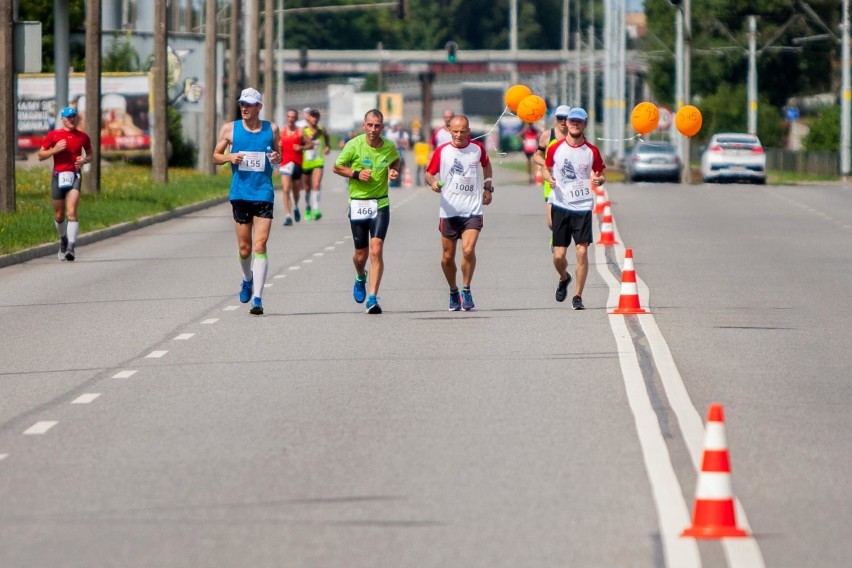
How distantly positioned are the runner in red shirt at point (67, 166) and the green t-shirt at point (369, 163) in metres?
7.60

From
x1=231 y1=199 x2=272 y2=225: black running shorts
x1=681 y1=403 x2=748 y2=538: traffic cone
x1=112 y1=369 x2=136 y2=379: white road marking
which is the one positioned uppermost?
x1=231 y1=199 x2=272 y2=225: black running shorts

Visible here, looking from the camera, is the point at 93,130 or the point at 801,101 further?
the point at 801,101

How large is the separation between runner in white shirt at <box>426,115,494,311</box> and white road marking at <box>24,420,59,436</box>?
677 cm

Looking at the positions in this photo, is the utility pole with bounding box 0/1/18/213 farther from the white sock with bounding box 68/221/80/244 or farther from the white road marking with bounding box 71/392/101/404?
the white road marking with bounding box 71/392/101/404

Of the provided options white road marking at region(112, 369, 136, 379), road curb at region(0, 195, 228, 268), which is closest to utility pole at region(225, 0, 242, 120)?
road curb at region(0, 195, 228, 268)

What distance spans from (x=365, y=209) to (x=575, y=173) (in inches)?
76.3

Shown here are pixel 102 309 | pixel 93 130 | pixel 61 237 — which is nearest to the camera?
pixel 102 309

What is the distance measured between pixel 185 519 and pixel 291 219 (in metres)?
24.0

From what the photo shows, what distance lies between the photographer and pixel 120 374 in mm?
12703

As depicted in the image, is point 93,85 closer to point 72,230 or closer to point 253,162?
point 72,230

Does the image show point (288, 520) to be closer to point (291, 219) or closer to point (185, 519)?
point (185, 519)

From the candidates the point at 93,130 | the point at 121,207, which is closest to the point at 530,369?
the point at 121,207

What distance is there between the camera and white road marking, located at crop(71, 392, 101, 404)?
11.4 m

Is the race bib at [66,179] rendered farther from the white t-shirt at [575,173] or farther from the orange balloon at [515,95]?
the white t-shirt at [575,173]
